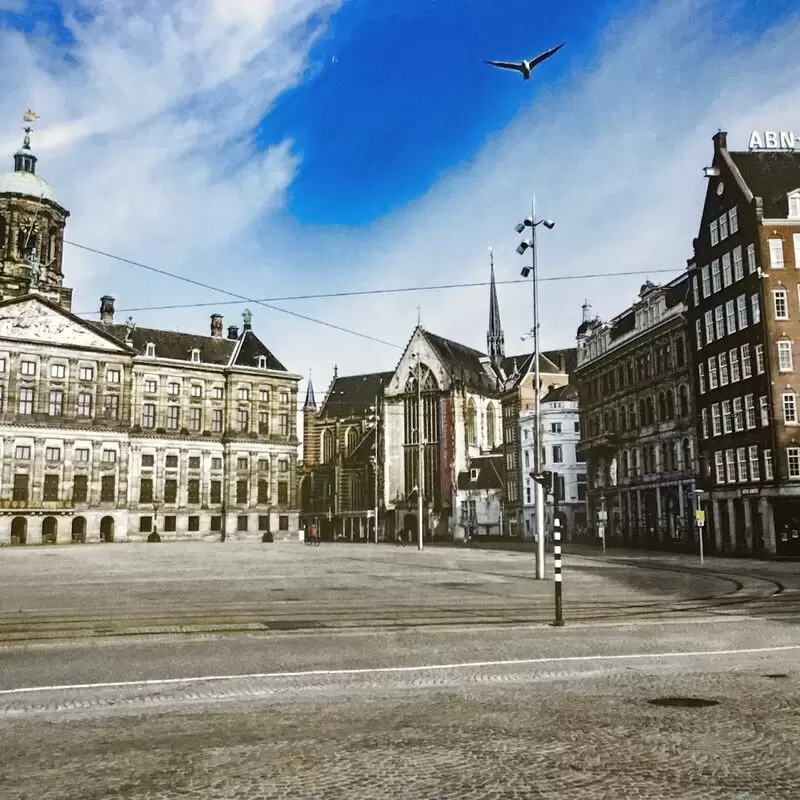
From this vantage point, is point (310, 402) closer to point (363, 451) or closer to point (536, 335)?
point (363, 451)

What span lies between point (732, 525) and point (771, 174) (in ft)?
67.0

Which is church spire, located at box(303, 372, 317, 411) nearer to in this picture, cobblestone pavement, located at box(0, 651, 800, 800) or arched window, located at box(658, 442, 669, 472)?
arched window, located at box(658, 442, 669, 472)

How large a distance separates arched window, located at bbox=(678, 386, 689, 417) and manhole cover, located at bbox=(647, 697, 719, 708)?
158 ft

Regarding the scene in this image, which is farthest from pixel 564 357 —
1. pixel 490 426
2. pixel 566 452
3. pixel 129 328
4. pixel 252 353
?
pixel 129 328

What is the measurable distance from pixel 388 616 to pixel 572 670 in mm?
6209

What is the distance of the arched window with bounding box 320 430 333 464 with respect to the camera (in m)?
120

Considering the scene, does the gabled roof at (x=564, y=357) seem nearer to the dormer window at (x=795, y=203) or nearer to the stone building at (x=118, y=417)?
the stone building at (x=118, y=417)

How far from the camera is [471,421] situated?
9944cm

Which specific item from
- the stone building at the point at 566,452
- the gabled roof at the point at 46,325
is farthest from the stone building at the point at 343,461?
the gabled roof at the point at 46,325

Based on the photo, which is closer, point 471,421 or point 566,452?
point 566,452

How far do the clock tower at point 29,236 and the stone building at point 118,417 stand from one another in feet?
0.42

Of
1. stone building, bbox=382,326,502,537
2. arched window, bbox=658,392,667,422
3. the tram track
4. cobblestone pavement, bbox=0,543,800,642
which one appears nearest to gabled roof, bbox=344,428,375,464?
stone building, bbox=382,326,502,537

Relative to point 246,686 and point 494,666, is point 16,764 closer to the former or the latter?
point 246,686

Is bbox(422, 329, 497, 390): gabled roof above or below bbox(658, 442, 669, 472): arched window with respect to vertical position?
above
